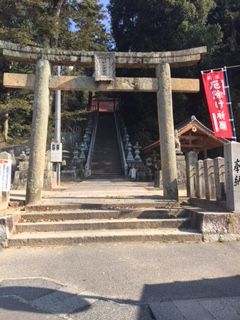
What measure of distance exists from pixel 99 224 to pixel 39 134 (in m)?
3.00

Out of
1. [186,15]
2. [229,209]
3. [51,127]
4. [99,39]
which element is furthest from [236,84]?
[229,209]

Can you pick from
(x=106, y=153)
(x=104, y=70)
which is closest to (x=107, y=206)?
(x=104, y=70)

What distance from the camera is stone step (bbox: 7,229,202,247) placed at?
7.16 metres

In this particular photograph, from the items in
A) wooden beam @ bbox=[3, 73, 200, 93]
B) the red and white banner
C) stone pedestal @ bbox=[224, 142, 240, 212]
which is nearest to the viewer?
stone pedestal @ bbox=[224, 142, 240, 212]

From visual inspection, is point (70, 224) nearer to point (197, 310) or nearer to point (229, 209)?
point (229, 209)

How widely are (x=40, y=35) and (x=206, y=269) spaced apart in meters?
23.0

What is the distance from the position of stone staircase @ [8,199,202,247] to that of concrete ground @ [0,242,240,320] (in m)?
0.23

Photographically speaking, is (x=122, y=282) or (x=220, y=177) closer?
(x=122, y=282)

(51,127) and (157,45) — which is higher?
(157,45)

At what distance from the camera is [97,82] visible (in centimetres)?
1015

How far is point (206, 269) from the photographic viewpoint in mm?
5820

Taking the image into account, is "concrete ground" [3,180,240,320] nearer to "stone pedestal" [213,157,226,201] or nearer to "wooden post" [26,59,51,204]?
"stone pedestal" [213,157,226,201]

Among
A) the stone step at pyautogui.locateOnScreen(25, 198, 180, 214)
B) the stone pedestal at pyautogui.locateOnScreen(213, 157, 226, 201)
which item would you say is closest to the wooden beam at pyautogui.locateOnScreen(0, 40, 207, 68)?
the stone pedestal at pyautogui.locateOnScreen(213, 157, 226, 201)

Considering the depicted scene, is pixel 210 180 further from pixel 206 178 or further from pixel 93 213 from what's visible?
pixel 93 213
